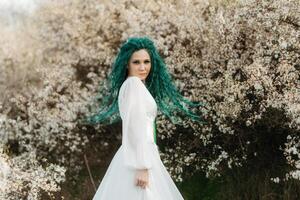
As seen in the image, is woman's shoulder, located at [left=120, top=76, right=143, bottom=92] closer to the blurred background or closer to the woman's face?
the woman's face

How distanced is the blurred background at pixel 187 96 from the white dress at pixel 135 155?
162cm

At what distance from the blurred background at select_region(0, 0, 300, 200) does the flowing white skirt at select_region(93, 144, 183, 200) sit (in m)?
1.54

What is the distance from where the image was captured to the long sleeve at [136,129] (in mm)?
5125

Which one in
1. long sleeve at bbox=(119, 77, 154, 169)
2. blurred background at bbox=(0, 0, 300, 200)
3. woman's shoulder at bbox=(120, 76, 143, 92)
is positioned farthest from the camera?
blurred background at bbox=(0, 0, 300, 200)

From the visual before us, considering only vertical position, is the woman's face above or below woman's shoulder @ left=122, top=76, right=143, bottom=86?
above

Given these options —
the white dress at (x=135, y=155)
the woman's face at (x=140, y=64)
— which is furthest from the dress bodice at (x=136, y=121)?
the woman's face at (x=140, y=64)

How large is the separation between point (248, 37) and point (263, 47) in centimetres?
39

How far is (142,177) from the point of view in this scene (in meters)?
5.19

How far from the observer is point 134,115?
5203mm

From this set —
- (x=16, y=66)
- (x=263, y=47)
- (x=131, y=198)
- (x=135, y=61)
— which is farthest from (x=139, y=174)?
(x=16, y=66)

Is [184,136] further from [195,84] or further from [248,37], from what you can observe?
[248,37]

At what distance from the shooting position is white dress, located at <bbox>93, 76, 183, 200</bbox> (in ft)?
16.9

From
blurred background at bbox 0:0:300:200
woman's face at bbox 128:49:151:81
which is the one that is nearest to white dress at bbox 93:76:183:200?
woman's face at bbox 128:49:151:81

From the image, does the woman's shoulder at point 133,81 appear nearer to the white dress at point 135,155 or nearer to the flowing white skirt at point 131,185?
the white dress at point 135,155
